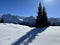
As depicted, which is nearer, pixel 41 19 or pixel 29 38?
pixel 29 38

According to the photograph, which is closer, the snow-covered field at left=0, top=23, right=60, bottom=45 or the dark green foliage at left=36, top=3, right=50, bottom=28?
A: the snow-covered field at left=0, top=23, right=60, bottom=45

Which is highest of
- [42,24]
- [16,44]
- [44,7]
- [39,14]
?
[44,7]

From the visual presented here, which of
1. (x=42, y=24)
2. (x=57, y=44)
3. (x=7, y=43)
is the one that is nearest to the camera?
(x=57, y=44)

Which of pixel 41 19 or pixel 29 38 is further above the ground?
pixel 41 19

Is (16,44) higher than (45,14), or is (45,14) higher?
(45,14)

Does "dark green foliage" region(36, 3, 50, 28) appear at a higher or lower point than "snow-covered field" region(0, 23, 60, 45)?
higher

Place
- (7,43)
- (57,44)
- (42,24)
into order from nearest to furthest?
(57,44), (7,43), (42,24)

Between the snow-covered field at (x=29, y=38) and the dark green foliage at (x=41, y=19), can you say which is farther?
the dark green foliage at (x=41, y=19)

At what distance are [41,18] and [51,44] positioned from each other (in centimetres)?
2236

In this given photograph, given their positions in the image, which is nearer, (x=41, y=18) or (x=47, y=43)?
(x=47, y=43)

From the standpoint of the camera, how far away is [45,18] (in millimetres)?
30797

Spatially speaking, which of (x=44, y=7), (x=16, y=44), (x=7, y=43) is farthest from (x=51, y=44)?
(x=44, y=7)

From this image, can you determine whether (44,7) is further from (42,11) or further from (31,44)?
(31,44)

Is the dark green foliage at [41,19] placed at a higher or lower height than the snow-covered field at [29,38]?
higher
